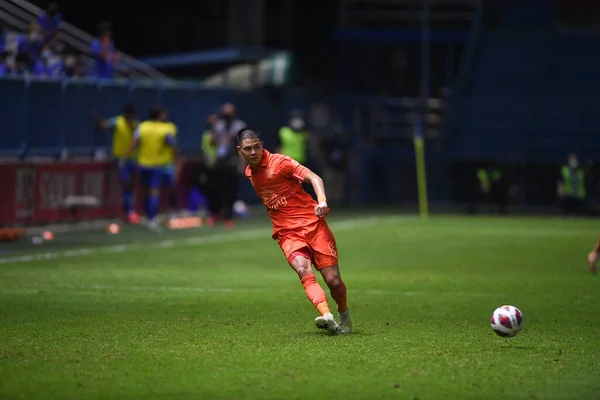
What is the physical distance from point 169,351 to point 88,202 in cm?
1619

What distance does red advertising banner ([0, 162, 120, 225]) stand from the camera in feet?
75.7

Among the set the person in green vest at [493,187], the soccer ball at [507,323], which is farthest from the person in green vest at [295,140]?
the soccer ball at [507,323]

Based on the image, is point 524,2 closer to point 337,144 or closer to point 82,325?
point 337,144

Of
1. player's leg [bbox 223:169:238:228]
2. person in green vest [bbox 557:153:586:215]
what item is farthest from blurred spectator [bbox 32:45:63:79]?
person in green vest [bbox 557:153:586:215]

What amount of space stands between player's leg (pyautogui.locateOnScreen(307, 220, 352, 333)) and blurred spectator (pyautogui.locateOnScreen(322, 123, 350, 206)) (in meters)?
25.9

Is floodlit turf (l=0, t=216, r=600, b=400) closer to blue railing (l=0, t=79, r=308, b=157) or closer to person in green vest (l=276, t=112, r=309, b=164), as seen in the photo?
blue railing (l=0, t=79, r=308, b=157)

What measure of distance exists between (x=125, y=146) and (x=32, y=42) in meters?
3.46

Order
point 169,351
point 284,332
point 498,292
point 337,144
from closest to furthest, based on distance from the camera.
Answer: point 169,351
point 284,332
point 498,292
point 337,144

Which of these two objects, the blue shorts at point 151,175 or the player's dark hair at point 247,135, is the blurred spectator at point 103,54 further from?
the player's dark hair at point 247,135

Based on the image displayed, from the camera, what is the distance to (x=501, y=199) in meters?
35.0

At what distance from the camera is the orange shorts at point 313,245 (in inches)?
436

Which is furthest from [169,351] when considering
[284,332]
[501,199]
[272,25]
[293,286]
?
[272,25]

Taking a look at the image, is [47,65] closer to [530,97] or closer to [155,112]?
[155,112]

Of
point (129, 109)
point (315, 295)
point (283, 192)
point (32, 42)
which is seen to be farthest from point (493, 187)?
point (315, 295)
